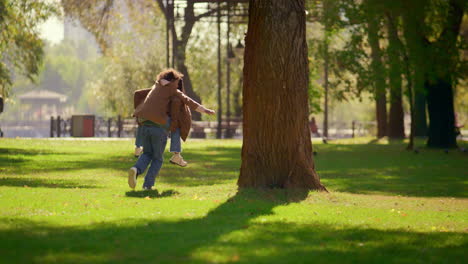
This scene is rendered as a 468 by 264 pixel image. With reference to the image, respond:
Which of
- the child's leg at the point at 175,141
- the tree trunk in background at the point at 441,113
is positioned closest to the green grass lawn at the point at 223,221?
the child's leg at the point at 175,141

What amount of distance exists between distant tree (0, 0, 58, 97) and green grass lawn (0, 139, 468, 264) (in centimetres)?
1359

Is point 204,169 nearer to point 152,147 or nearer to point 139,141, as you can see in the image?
point 139,141

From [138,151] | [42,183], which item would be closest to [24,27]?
[42,183]

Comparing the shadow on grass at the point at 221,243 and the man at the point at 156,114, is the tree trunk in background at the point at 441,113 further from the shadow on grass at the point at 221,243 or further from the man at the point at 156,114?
the shadow on grass at the point at 221,243

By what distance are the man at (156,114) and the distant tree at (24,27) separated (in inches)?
648

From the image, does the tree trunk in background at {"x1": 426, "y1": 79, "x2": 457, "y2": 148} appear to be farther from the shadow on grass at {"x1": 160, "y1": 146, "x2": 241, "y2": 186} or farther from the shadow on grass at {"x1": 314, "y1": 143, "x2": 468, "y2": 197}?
the shadow on grass at {"x1": 160, "y1": 146, "x2": 241, "y2": 186}

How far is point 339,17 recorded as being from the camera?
31000mm

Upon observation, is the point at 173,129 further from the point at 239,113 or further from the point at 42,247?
the point at 239,113

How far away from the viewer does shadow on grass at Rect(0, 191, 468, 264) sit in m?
6.84

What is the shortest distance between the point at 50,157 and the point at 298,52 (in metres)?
11.8

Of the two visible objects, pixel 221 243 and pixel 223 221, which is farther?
pixel 223 221

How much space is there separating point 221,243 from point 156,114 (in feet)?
15.3

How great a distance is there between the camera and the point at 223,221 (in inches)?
358

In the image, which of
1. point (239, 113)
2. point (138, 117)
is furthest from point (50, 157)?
point (239, 113)
